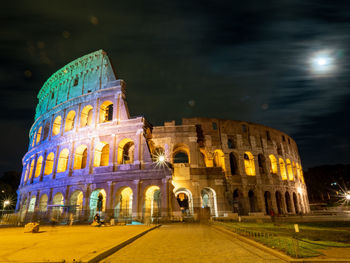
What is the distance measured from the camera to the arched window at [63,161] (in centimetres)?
2718

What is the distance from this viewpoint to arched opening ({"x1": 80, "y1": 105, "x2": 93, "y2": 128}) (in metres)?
27.9

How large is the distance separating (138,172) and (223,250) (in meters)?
16.4

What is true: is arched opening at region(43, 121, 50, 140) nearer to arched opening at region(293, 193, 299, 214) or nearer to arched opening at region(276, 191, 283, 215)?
arched opening at region(276, 191, 283, 215)

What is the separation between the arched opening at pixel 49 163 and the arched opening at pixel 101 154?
24.8 ft

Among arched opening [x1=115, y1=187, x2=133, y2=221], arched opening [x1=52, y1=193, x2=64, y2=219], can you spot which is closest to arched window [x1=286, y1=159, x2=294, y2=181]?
arched opening [x1=115, y1=187, x2=133, y2=221]

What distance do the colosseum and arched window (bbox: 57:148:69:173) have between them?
0.43ft

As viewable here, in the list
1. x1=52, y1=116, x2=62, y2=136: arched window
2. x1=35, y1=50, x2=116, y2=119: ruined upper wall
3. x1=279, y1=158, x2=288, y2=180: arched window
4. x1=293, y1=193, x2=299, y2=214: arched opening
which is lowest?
x1=293, y1=193, x2=299, y2=214: arched opening

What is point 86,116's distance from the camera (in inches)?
1131

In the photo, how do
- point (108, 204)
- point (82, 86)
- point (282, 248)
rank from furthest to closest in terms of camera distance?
point (82, 86) < point (108, 204) < point (282, 248)

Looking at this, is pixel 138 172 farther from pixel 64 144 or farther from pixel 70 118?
pixel 70 118

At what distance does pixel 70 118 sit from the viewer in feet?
98.1

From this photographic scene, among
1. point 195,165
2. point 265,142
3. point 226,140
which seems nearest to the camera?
point 195,165

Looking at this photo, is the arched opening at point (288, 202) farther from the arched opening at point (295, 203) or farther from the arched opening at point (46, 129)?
the arched opening at point (46, 129)

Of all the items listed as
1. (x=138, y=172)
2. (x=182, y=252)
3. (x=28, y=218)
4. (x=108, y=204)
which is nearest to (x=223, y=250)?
(x=182, y=252)
